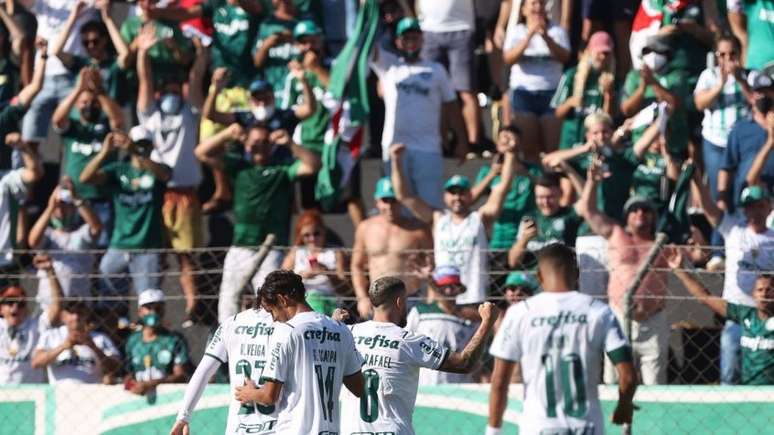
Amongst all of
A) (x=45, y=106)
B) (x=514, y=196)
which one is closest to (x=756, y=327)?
(x=514, y=196)

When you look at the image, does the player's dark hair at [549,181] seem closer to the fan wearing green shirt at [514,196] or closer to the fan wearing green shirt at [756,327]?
the fan wearing green shirt at [514,196]

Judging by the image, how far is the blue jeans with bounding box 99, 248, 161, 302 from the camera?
13.5m

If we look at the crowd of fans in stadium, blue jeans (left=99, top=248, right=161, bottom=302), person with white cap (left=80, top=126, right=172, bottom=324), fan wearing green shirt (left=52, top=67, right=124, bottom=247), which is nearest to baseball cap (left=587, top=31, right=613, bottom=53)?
the crowd of fans in stadium

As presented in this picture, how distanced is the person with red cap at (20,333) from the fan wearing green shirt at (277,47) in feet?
9.13

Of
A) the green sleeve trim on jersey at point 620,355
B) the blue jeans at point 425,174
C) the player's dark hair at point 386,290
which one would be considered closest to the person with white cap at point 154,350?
the blue jeans at point 425,174

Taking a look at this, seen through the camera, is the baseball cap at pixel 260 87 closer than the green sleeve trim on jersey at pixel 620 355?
No

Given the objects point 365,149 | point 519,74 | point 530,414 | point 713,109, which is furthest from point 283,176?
point 530,414

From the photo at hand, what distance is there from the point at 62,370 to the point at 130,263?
1.18 metres

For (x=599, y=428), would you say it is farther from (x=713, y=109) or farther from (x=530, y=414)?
(x=713, y=109)

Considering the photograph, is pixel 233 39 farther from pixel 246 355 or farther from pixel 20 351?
pixel 246 355

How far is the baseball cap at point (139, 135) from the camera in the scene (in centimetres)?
1428

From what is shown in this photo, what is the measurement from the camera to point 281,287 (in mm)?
8805

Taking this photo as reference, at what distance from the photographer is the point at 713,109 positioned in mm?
13750

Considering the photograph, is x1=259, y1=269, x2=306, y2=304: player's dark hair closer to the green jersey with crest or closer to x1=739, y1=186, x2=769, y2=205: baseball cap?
the green jersey with crest
